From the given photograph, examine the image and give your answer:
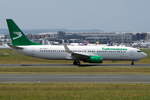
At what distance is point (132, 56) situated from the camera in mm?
57156

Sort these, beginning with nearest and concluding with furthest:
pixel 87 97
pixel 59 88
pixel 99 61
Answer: pixel 87 97
pixel 59 88
pixel 99 61

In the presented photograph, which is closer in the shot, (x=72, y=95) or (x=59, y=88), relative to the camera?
(x=72, y=95)

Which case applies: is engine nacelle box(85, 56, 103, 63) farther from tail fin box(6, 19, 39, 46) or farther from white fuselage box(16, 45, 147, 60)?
tail fin box(6, 19, 39, 46)

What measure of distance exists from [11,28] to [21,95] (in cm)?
3536

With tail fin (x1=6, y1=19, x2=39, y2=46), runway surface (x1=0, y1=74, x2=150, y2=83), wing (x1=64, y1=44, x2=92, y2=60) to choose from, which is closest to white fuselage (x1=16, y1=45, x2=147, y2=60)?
wing (x1=64, y1=44, x2=92, y2=60)

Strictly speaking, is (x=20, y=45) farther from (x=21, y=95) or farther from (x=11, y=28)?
(x=21, y=95)

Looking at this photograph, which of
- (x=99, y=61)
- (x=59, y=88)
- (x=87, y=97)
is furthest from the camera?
(x=99, y=61)

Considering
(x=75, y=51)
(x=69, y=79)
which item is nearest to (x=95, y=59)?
(x=75, y=51)

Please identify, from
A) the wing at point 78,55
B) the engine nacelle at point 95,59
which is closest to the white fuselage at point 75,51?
the wing at point 78,55

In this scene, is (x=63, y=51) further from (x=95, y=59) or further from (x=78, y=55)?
(x=95, y=59)

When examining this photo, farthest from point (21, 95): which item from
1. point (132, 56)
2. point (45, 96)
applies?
point (132, 56)

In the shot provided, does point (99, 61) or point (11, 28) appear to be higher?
point (11, 28)

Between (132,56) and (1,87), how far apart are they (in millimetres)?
33355

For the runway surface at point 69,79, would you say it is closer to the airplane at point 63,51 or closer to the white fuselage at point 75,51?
the airplane at point 63,51
